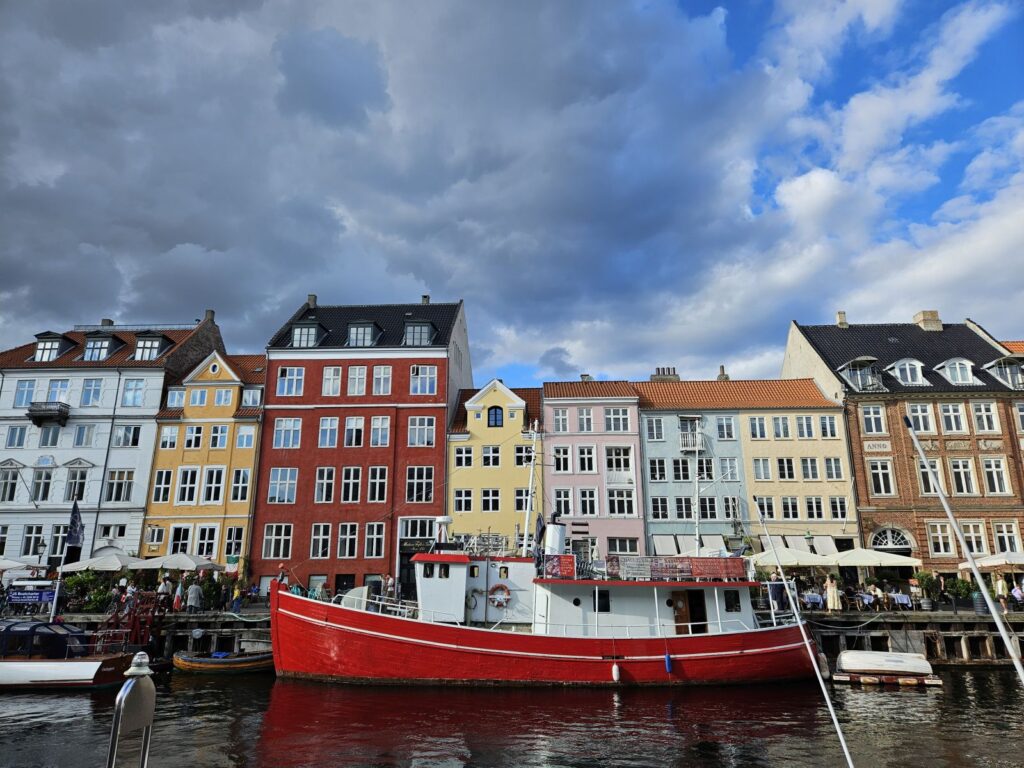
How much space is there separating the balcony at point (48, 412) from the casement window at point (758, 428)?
4098 centimetres

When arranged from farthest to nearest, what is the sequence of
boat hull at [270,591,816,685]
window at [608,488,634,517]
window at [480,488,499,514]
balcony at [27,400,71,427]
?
balcony at [27,400,71,427] → window at [608,488,634,517] → window at [480,488,499,514] → boat hull at [270,591,816,685]

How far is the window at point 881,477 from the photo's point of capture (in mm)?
38031

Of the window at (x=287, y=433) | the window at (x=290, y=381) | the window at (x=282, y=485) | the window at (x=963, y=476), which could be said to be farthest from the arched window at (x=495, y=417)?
the window at (x=963, y=476)

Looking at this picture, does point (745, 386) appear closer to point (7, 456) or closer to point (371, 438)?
point (371, 438)

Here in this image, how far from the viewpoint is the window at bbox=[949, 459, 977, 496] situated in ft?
124

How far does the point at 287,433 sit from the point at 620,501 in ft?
66.4

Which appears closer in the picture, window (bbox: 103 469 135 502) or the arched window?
window (bbox: 103 469 135 502)

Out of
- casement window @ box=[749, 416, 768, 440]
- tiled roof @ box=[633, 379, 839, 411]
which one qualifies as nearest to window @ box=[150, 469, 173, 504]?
tiled roof @ box=[633, 379, 839, 411]

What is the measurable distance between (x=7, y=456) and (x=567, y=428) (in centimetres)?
3334

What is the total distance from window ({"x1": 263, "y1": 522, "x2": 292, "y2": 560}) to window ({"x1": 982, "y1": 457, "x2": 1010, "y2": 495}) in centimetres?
3974

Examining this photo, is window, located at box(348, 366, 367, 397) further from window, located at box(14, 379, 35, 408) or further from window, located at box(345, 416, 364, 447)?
window, located at box(14, 379, 35, 408)

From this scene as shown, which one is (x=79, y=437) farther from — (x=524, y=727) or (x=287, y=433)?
(x=524, y=727)

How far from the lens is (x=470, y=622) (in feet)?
79.1

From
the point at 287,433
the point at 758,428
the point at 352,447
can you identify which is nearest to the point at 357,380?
the point at 352,447
